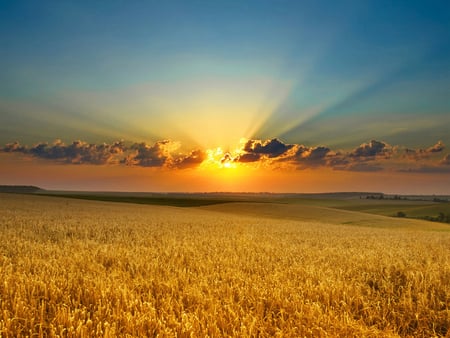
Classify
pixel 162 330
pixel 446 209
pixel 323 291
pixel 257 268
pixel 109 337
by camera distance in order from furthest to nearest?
pixel 446 209 < pixel 257 268 < pixel 323 291 < pixel 162 330 < pixel 109 337

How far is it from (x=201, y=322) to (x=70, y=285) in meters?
2.83

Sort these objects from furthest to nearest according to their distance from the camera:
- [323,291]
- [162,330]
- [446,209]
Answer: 1. [446,209]
2. [323,291]
3. [162,330]

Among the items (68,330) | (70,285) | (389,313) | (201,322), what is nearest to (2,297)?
(70,285)

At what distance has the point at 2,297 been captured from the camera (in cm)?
548

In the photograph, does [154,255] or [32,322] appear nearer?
[32,322]

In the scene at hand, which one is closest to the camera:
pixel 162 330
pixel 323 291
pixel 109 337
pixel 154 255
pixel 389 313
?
A: pixel 109 337

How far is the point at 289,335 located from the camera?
4.33 m

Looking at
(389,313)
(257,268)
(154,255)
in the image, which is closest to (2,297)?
(154,255)

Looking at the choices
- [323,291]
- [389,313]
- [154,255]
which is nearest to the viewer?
[389,313]

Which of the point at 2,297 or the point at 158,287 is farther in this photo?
the point at 158,287

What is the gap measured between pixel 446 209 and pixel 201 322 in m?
97.5

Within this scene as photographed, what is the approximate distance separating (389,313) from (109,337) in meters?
4.13

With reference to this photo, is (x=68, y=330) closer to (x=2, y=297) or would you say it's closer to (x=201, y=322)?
(x=201, y=322)

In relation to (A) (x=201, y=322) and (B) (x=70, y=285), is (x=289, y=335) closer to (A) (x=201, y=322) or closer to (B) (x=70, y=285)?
(A) (x=201, y=322)
